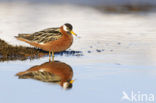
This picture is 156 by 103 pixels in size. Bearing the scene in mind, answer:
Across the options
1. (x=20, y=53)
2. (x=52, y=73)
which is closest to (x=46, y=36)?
(x=20, y=53)

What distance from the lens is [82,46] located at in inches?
761

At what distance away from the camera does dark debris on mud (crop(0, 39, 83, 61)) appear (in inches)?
648

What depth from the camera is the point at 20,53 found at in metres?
16.9

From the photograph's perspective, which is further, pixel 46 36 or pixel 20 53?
pixel 20 53

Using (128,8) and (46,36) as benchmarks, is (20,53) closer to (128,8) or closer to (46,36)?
(46,36)

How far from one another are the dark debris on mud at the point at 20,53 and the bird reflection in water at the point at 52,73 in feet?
5.47

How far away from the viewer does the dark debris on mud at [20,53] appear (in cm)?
1645

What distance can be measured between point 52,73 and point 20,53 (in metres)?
3.42

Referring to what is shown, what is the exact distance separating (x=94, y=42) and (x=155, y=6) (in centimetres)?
1784

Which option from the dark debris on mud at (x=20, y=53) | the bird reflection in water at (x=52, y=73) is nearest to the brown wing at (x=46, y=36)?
the dark debris on mud at (x=20, y=53)

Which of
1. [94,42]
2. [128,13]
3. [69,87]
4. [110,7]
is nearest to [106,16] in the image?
[128,13]

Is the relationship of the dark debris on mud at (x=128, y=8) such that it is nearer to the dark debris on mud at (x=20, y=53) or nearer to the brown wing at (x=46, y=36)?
the dark debris on mud at (x=20, y=53)

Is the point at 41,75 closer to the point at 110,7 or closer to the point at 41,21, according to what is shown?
the point at 41,21

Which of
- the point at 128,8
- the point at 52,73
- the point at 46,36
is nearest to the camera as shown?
the point at 52,73
